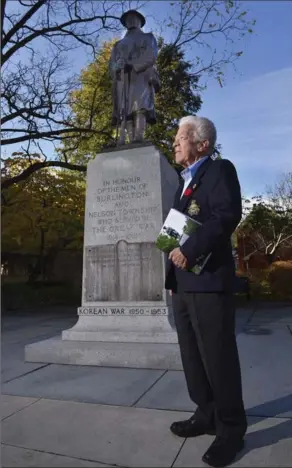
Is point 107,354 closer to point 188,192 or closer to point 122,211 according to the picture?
point 122,211

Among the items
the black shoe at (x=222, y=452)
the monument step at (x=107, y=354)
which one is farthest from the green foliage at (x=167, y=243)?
the monument step at (x=107, y=354)

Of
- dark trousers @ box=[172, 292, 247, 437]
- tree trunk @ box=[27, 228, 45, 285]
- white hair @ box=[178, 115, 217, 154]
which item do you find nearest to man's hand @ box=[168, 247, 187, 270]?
dark trousers @ box=[172, 292, 247, 437]

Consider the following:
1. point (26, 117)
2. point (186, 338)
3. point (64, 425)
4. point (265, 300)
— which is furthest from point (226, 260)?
point (265, 300)

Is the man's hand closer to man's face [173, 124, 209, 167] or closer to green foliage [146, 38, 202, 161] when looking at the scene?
man's face [173, 124, 209, 167]

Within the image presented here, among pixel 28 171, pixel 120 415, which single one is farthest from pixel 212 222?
pixel 28 171

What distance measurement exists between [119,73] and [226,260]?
4940 millimetres

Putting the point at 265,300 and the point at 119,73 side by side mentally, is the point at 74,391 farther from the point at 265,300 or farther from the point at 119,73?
the point at 265,300

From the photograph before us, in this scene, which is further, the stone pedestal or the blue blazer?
the stone pedestal

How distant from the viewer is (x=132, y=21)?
22.0 ft

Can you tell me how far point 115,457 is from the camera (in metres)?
2.39

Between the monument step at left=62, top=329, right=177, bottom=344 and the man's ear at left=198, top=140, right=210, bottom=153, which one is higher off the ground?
the man's ear at left=198, top=140, right=210, bottom=153

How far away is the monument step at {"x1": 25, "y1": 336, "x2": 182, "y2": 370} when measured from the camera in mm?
4480

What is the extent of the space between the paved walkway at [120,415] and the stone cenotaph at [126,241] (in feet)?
1.20

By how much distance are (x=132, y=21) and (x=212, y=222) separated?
5573mm
